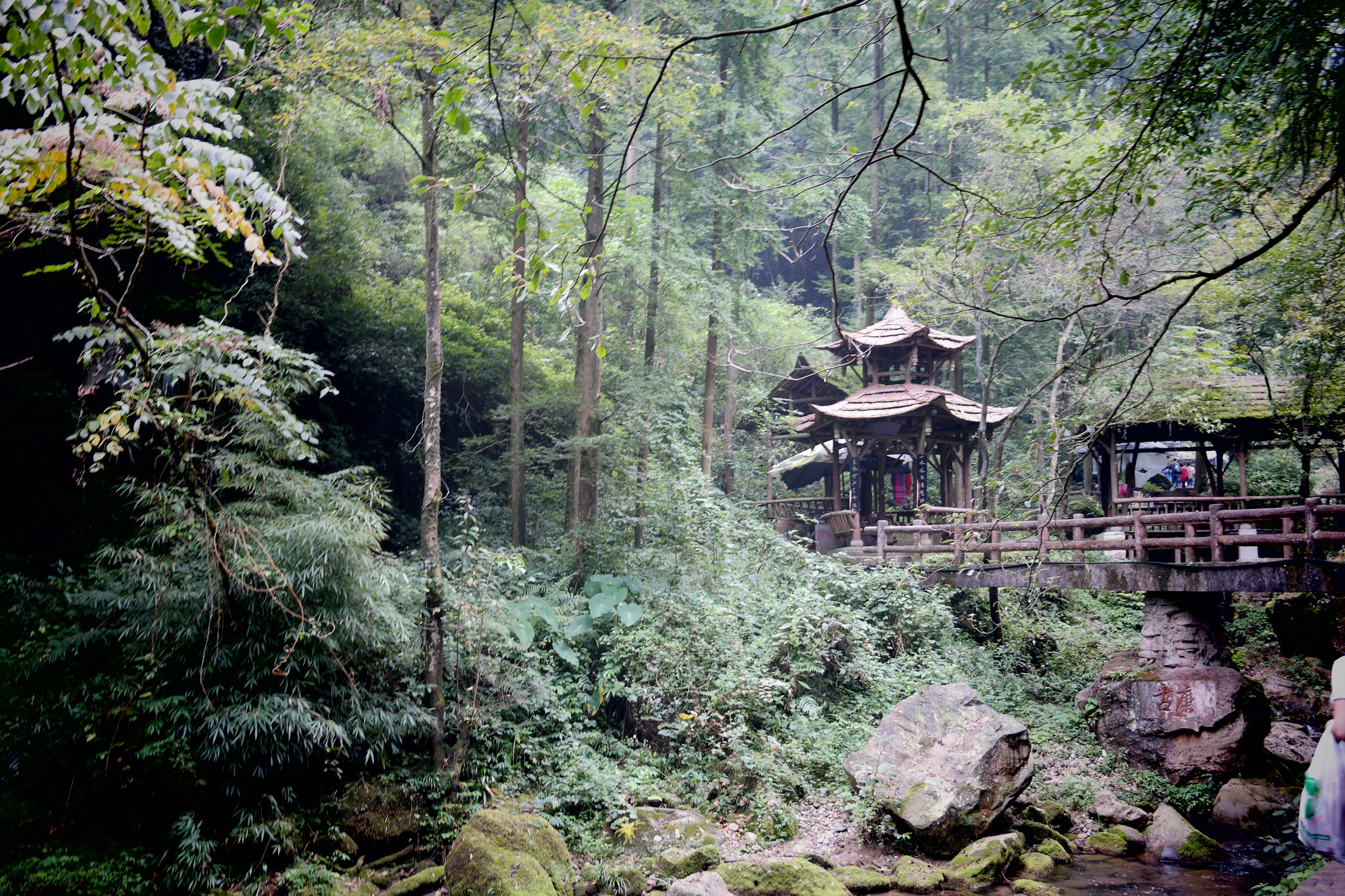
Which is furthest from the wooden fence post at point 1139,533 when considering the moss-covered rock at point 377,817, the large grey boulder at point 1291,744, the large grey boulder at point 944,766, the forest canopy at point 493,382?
the moss-covered rock at point 377,817

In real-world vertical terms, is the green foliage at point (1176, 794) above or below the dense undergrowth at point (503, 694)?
below

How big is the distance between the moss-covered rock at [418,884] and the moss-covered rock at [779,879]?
2307 mm

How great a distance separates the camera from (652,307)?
41.8 feet

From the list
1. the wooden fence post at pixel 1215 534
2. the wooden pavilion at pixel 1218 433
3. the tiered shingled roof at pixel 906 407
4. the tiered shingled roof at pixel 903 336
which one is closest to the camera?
the wooden fence post at pixel 1215 534

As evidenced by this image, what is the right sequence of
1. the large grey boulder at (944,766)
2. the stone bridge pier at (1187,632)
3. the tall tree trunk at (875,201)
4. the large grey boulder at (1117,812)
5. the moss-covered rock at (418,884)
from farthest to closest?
the tall tree trunk at (875,201)
the stone bridge pier at (1187,632)
the large grey boulder at (1117,812)
the large grey boulder at (944,766)
the moss-covered rock at (418,884)

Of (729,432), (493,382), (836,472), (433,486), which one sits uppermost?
(493,382)

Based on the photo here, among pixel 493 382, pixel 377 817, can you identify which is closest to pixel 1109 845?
pixel 377 817

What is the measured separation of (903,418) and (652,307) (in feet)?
18.2

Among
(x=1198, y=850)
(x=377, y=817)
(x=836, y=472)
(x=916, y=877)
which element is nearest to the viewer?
(x=377, y=817)

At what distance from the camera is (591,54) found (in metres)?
2.28

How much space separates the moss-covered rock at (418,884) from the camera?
18.8 ft

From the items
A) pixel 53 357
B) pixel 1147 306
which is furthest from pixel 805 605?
pixel 1147 306

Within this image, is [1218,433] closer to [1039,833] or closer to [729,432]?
[1039,833]

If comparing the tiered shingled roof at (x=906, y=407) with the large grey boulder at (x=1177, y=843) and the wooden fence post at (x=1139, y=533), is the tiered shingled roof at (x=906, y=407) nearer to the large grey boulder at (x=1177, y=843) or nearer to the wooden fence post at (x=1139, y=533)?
the wooden fence post at (x=1139, y=533)
